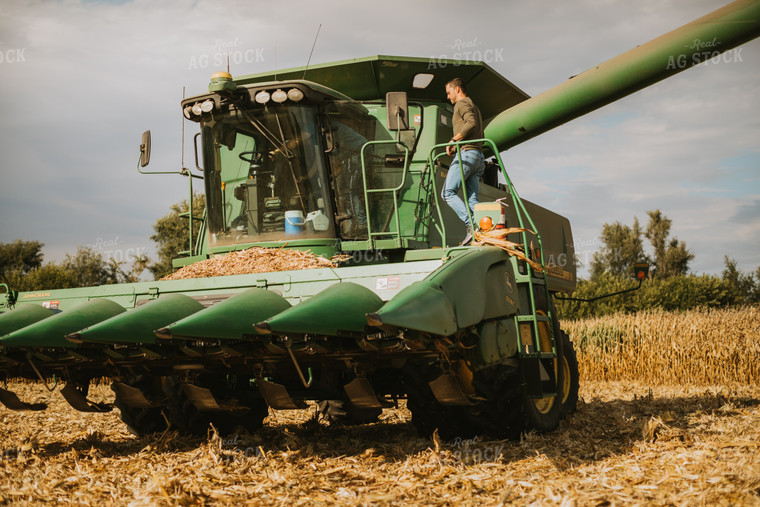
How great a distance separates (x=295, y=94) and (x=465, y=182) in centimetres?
153

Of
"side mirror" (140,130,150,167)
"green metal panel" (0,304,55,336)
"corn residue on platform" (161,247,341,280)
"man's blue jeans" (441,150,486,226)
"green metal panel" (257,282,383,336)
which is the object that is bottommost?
"green metal panel" (257,282,383,336)

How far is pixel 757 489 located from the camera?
3.54m

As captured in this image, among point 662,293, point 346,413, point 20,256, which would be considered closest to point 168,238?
point 20,256

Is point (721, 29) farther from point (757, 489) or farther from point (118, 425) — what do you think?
point (118, 425)

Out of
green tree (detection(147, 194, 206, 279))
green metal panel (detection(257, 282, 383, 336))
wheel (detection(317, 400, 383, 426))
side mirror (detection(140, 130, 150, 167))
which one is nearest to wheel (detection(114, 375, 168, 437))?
wheel (detection(317, 400, 383, 426))

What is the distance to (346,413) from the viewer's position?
651 centimetres

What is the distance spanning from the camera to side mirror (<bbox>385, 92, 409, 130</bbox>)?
5270 millimetres

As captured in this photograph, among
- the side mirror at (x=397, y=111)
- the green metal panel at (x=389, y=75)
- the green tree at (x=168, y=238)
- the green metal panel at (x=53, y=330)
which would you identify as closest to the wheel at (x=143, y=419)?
the green metal panel at (x=53, y=330)

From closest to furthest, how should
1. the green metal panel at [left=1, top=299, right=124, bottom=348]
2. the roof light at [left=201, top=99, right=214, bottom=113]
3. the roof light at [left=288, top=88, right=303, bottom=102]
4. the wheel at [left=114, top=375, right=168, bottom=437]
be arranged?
1. the green metal panel at [left=1, top=299, right=124, bottom=348]
2. the roof light at [left=288, top=88, right=303, bottom=102]
3. the roof light at [left=201, top=99, right=214, bottom=113]
4. the wheel at [left=114, top=375, right=168, bottom=437]

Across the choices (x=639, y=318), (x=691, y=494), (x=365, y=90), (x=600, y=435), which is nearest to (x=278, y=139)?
(x=365, y=90)

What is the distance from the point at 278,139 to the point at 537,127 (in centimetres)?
278

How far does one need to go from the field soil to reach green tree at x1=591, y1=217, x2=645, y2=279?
4606cm

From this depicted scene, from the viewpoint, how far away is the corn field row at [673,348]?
12312 millimetres

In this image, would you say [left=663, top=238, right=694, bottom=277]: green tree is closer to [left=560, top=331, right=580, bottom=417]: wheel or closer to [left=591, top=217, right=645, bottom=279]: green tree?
[left=591, top=217, right=645, bottom=279]: green tree
